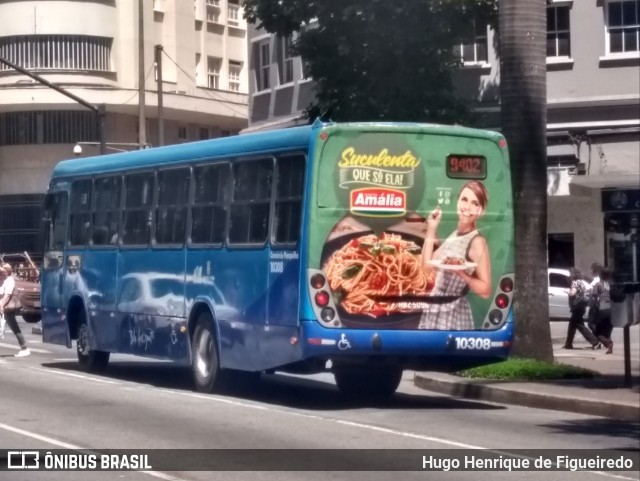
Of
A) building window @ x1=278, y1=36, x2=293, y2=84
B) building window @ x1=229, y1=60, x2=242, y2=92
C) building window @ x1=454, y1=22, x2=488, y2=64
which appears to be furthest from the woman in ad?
building window @ x1=229, y1=60, x2=242, y2=92

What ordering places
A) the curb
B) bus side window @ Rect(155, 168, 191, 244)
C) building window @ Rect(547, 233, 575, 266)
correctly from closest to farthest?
the curb < bus side window @ Rect(155, 168, 191, 244) < building window @ Rect(547, 233, 575, 266)

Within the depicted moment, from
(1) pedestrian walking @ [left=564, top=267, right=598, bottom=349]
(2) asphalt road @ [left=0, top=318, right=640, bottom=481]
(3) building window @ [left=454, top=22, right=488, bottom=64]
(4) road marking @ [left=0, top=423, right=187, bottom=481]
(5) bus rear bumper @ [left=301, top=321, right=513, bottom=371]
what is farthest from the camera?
(3) building window @ [left=454, top=22, right=488, bottom=64]

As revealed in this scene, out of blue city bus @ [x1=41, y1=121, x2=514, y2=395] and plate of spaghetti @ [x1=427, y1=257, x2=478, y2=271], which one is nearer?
blue city bus @ [x1=41, y1=121, x2=514, y2=395]

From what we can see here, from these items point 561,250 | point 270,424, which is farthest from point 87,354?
point 561,250

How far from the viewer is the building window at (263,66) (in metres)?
45.6

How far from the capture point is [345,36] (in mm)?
29891

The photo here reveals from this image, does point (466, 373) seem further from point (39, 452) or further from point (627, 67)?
point (627, 67)

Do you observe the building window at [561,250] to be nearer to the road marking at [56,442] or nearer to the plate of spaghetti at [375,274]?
the plate of spaghetti at [375,274]

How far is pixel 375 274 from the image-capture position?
15.9 meters

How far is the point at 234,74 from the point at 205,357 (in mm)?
37149

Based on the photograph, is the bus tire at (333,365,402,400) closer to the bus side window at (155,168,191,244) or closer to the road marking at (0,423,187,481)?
the bus side window at (155,168,191,244)

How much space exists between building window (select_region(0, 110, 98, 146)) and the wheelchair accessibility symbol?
122 feet

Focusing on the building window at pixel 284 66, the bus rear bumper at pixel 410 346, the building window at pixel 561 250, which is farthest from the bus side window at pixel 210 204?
the building window at pixel 284 66

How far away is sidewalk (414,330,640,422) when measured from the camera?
637 inches
